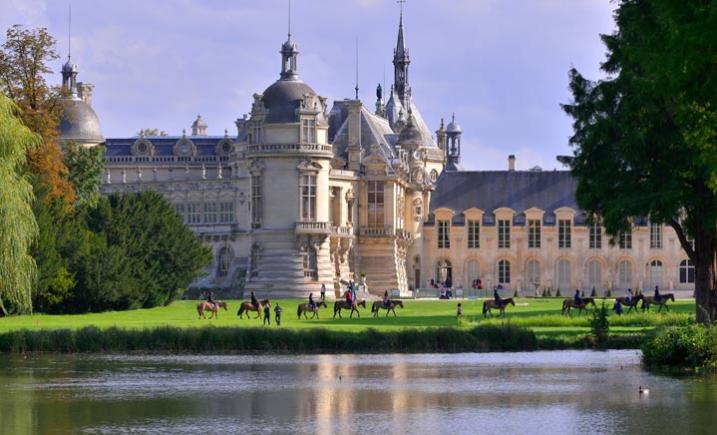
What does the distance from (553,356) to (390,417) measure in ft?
54.6

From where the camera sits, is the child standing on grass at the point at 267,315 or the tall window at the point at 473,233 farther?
the tall window at the point at 473,233

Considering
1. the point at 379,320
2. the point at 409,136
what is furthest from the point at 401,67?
the point at 379,320

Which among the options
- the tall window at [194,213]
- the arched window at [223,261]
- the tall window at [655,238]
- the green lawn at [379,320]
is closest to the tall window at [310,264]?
the arched window at [223,261]

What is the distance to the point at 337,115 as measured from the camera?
4717 inches

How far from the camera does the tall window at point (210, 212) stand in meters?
115

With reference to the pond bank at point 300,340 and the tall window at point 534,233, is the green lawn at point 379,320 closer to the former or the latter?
the pond bank at point 300,340

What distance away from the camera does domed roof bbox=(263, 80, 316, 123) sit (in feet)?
327

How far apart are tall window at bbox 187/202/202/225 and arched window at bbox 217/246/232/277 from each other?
3.75 metres

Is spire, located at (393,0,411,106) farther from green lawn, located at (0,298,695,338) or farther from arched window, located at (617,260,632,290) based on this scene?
green lawn, located at (0,298,695,338)

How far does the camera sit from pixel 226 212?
375 feet

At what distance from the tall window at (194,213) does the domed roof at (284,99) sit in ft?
50.4

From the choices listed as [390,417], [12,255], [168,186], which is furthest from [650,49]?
[168,186]

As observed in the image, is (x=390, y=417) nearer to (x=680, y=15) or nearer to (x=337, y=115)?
(x=680, y=15)

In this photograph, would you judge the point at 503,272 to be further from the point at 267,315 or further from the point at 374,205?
the point at 267,315
